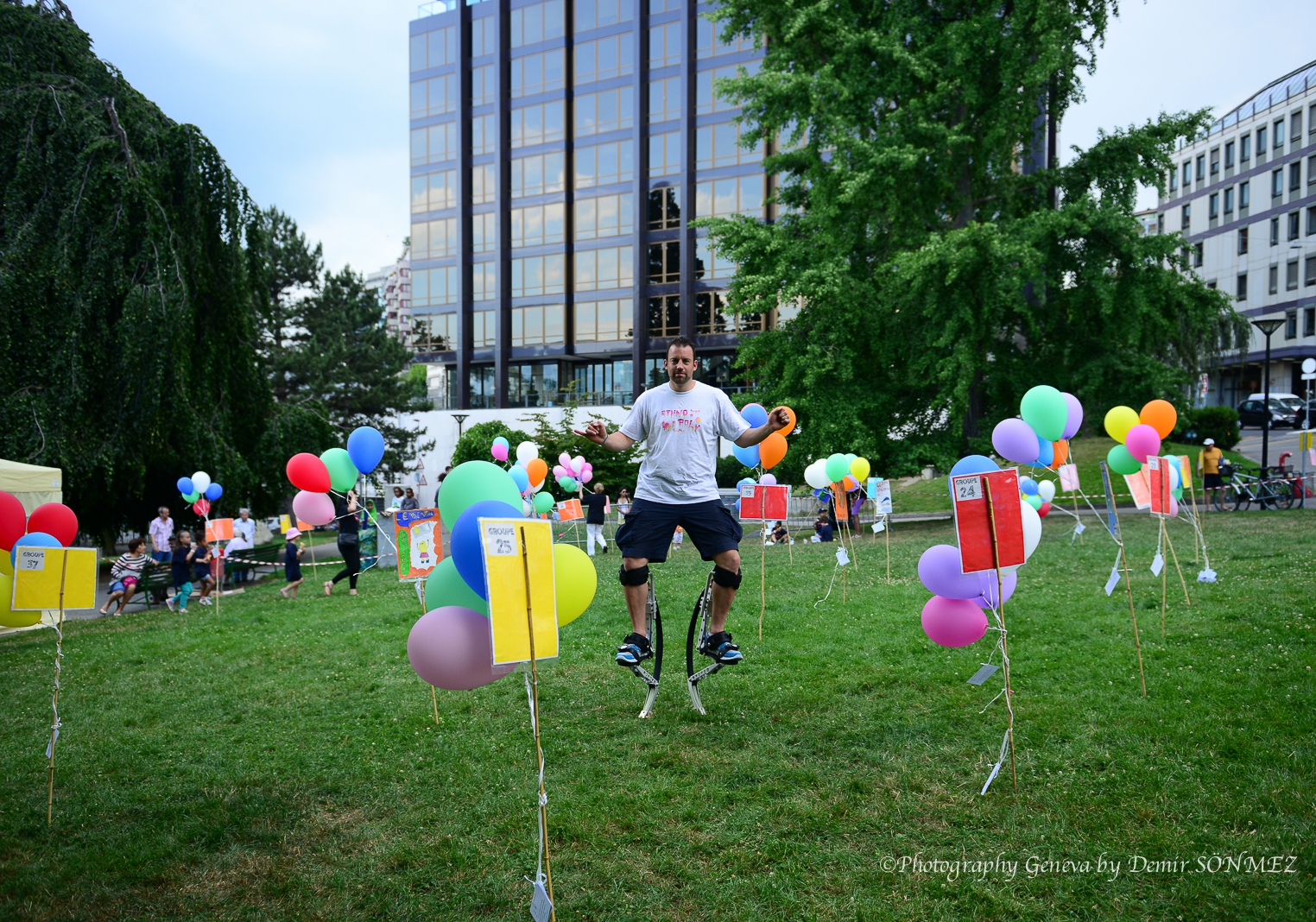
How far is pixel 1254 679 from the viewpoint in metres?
5.36

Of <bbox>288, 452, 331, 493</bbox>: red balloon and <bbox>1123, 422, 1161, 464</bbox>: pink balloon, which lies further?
<bbox>288, 452, 331, 493</bbox>: red balloon

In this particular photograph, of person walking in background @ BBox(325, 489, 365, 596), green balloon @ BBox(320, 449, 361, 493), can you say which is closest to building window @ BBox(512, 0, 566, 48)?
person walking in background @ BBox(325, 489, 365, 596)

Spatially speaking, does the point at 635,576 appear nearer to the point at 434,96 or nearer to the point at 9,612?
the point at 9,612

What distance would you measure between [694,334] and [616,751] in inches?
1438

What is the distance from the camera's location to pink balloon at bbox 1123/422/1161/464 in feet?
26.9

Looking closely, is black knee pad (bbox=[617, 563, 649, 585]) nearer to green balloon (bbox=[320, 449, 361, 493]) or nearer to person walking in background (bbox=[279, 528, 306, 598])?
green balloon (bbox=[320, 449, 361, 493])

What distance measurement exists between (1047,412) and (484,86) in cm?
4380

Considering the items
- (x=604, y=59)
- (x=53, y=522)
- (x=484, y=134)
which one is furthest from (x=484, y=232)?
(x=53, y=522)

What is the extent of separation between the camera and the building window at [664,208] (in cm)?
3988

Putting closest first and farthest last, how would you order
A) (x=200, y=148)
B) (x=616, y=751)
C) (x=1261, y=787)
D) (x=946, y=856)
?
(x=946, y=856)
(x=1261, y=787)
(x=616, y=751)
(x=200, y=148)

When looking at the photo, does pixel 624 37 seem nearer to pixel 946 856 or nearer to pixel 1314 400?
pixel 1314 400

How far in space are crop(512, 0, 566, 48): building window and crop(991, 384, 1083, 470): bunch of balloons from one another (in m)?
42.4

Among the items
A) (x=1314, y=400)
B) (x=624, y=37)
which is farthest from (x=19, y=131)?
(x=1314, y=400)

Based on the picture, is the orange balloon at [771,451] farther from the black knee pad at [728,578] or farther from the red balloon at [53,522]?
the red balloon at [53,522]
